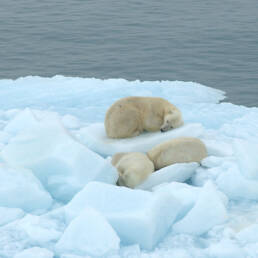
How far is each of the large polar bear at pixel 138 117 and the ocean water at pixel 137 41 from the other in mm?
3759

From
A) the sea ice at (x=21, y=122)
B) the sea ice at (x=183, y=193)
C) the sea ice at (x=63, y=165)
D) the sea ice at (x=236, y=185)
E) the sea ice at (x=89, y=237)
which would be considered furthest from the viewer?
the sea ice at (x=21, y=122)

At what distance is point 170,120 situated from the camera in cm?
732

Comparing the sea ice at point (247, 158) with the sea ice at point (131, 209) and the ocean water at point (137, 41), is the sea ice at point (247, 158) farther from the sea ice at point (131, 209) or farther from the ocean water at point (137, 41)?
the ocean water at point (137, 41)

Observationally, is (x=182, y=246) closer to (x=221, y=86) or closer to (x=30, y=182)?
(x=30, y=182)

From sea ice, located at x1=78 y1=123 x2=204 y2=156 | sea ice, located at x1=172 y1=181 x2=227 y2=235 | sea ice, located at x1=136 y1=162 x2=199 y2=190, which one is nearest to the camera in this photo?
sea ice, located at x1=172 y1=181 x2=227 y2=235

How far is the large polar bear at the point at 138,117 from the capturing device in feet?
23.7

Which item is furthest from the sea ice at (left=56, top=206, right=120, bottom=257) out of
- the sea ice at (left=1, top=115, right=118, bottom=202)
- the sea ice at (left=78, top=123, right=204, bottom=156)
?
the sea ice at (left=78, top=123, right=204, bottom=156)

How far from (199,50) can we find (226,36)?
3.67ft

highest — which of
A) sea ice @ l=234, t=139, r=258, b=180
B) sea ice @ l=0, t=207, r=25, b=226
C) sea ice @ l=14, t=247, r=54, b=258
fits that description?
sea ice @ l=234, t=139, r=258, b=180

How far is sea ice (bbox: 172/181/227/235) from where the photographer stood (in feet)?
18.4

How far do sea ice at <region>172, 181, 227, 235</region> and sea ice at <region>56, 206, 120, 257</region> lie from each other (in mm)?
578

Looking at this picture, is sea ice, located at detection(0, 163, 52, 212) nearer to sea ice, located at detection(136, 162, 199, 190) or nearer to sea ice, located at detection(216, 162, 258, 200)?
sea ice, located at detection(136, 162, 199, 190)

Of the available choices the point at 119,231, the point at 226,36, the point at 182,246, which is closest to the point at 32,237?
the point at 119,231

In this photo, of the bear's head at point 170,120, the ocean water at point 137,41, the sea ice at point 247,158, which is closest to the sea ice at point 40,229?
the sea ice at point 247,158
